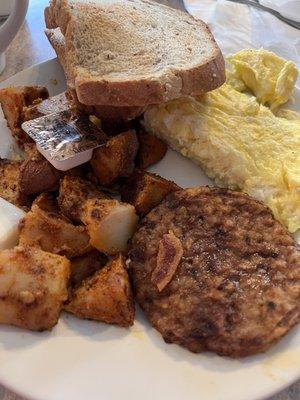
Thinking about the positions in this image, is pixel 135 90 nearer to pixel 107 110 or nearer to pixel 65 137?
pixel 107 110

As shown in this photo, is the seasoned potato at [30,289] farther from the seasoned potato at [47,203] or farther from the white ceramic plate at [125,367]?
the seasoned potato at [47,203]

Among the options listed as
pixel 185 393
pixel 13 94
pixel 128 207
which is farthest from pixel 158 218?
pixel 13 94

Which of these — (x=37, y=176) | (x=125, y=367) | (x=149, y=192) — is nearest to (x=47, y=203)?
(x=37, y=176)

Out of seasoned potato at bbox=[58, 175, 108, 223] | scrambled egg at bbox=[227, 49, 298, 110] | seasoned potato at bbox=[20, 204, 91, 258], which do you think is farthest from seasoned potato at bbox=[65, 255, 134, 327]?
scrambled egg at bbox=[227, 49, 298, 110]

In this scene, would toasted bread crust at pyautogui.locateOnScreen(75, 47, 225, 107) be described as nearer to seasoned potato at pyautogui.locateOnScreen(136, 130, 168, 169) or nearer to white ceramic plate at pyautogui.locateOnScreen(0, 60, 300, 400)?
seasoned potato at pyautogui.locateOnScreen(136, 130, 168, 169)

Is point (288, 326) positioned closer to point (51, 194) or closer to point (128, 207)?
point (128, 207)

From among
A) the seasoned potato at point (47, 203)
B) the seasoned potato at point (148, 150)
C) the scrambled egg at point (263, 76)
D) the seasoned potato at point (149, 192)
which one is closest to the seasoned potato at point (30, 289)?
the seasoned potato at point (47, 203)

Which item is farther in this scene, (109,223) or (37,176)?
(37,176)
